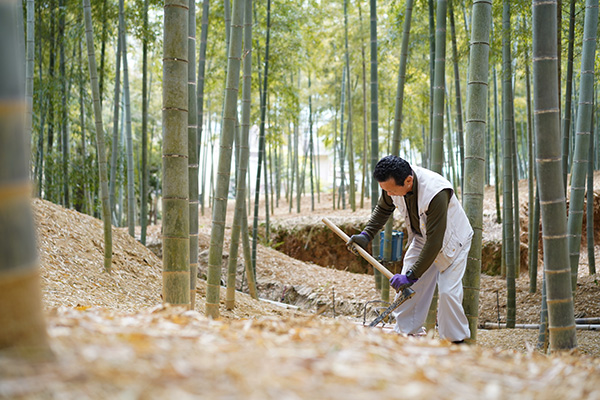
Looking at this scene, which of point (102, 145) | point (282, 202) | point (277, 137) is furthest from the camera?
point (282, 202)

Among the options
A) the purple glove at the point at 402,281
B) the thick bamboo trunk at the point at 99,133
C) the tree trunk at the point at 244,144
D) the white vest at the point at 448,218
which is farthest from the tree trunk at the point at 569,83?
the thick bamboo trunk at the point at 99,133

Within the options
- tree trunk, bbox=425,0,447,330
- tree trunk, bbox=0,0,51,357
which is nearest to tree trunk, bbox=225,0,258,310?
tree trunk, bbox=425,0,447,330

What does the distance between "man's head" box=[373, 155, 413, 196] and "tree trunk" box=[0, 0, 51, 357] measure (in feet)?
7.09

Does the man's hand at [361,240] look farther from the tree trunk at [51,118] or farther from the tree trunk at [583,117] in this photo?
the tree trunk at [51,118]

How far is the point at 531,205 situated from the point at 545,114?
5.51 meters

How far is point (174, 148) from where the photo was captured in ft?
8.23

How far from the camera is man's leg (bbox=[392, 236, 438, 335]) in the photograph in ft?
11.0

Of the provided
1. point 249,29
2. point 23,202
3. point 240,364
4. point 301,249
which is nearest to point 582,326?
point 249,29

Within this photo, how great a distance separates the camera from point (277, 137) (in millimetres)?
11484

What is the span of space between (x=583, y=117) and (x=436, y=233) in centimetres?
220

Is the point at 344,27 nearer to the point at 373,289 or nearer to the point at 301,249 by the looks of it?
the point at 301,249

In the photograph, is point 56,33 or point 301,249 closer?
point 56,33

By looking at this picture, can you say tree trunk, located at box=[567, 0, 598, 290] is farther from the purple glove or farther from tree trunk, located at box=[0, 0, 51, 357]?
tree trunk, located at box=[0, 0, 51, 357]

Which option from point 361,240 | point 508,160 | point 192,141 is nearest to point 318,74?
point 508,160
